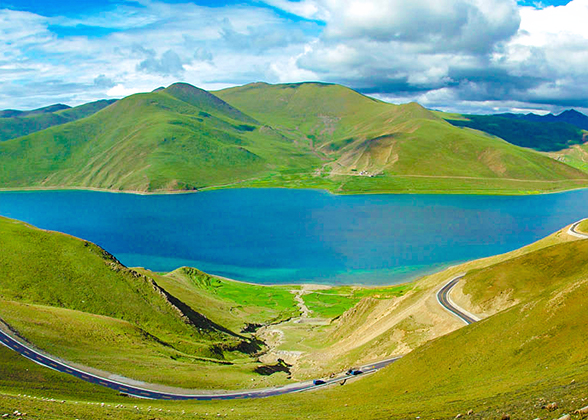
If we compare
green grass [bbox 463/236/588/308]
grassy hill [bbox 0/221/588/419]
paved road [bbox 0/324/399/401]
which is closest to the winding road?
paved road [bbox 0/324/399/401]

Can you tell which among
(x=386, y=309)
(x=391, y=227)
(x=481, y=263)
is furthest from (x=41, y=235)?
(x=391, y=227)

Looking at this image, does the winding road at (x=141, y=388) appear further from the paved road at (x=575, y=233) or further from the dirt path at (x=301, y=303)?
the paved road at (x=575, y=233)

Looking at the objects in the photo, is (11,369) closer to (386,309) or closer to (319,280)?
(386,309)

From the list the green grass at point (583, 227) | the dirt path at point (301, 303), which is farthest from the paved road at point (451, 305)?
the green grass at point (583, 227)

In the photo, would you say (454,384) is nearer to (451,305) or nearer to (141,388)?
(451,305)

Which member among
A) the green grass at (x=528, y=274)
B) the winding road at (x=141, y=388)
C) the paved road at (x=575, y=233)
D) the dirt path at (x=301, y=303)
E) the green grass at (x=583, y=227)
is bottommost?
the dirt path at (x=301, y=303)
